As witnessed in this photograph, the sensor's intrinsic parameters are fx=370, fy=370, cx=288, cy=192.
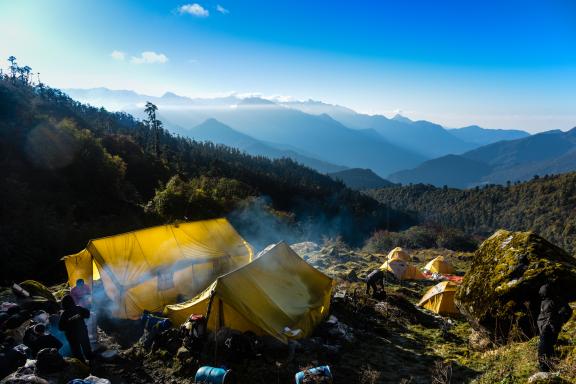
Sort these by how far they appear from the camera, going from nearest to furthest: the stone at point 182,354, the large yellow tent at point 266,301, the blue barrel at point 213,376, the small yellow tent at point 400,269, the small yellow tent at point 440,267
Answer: the blue barrel at point 213,376 < the stone at point 182,354 < the large yellow tent at point 266,301 < the small yellow tent at point 400,269 < the small yellow tent at point 440,267

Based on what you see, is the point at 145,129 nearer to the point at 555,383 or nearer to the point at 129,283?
the point at 129,283

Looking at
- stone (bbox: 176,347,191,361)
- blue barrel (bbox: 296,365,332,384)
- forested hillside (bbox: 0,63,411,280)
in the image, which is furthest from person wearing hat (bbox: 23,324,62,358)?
forested hillside (bbox: 0,63,411,280)

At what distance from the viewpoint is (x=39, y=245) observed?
2755 cm

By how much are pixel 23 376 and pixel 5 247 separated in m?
21.9

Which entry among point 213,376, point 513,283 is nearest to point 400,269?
point 513,283

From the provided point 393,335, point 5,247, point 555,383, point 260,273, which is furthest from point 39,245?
point 555,383

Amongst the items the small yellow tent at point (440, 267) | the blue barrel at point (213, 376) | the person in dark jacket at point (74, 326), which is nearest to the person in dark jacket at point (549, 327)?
the blue barrel at point (213, 376)

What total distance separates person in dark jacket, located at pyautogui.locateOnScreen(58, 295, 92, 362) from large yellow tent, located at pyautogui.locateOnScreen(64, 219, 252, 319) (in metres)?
3.54

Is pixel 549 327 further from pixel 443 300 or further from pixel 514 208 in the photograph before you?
pixel 514 208

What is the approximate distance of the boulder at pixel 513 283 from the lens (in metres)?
9.51

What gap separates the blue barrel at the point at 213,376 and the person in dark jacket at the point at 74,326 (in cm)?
343

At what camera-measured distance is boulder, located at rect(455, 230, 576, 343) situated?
951 centimetres

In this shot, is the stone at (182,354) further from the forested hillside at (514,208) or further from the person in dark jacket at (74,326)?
the forested hillside at (514,208)

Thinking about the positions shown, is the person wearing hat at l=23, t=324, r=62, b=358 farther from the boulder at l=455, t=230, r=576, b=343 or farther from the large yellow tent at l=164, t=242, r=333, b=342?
the boulder at l=455, t=230, r=576, b=343
